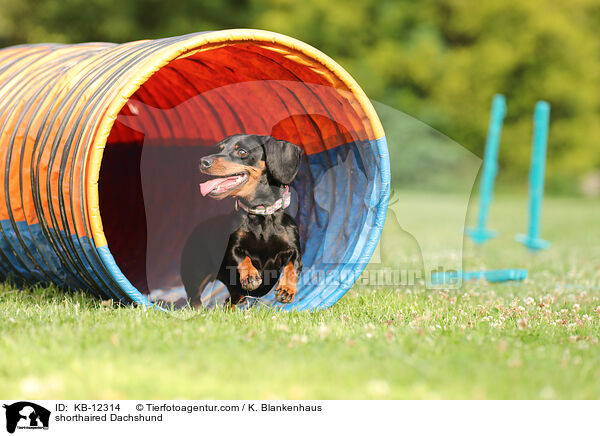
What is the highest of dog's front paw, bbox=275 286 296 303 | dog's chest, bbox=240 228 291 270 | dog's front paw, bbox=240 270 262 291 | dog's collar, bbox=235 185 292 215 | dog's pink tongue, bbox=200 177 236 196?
dog's pink tongue, bbox=200 177 236 196

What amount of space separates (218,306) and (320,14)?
2049 centimetres

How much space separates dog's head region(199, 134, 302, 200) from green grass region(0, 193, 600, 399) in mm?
804

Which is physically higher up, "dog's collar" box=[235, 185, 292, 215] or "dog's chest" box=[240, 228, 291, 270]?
"dog's collar" box=[235, 185, 292, 215]

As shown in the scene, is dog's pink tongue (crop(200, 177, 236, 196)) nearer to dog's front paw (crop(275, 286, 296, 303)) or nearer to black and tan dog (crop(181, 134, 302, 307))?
black and tan dog (crop(181, 134, 302, 307))

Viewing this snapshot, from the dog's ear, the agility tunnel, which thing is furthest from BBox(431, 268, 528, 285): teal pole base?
the dog's ear

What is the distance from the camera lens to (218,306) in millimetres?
3703

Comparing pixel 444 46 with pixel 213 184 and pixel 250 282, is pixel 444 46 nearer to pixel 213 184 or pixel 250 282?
pixel 213 184

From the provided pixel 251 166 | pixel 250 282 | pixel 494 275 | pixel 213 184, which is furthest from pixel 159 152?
pixel 494 275

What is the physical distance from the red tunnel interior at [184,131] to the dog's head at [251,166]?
406 mm
